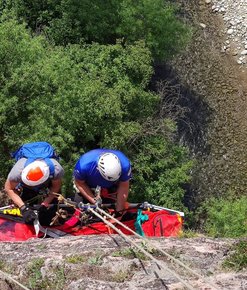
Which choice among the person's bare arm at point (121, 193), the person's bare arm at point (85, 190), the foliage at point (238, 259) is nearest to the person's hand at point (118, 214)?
the person's bare arm at point (121, 193)

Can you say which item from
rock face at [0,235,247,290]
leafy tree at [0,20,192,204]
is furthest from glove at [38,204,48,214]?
leafy tree at [0,20,192,204]

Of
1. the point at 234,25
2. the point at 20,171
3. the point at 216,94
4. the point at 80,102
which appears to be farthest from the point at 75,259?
the point at 234,25

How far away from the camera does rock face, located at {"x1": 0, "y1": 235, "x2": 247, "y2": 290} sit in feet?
14.7

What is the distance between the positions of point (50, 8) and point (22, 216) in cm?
798

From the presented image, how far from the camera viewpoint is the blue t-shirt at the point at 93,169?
667 centimetres

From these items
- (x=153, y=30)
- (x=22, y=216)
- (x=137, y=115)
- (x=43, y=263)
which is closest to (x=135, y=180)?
(x=137, y=115)

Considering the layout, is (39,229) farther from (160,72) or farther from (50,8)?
(160,72)

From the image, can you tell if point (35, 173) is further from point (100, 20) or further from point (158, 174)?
point (100, 20)

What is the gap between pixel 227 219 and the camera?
1119 cm

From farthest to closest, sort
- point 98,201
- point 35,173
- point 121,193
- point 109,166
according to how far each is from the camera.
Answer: point 121,193
point 98,201
point 109,166
point 35,173

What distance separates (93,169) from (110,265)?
7.02ft

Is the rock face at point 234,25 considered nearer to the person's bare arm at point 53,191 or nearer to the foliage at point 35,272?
the person's bare arm at point 53,191

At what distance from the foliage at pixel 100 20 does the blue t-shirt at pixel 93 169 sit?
6481mm

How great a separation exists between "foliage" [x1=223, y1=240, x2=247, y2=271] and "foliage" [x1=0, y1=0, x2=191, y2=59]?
8825 mm
